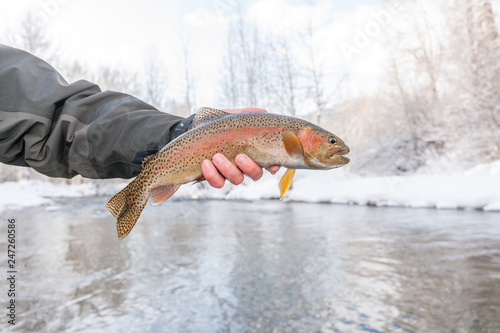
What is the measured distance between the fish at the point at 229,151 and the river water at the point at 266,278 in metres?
3.36

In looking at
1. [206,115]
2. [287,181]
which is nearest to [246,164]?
[287,181]

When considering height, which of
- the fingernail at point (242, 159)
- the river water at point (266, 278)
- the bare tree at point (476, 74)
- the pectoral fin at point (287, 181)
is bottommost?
the river water at point (266, 278)

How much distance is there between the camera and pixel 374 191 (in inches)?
719

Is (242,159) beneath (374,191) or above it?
beneath

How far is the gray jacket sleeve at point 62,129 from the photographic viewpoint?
7.72 feet

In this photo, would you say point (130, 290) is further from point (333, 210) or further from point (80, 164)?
point (333, 210)

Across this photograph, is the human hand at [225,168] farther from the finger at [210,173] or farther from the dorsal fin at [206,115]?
the dorsal fin at [206,115]

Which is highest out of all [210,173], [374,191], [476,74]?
[476,74]

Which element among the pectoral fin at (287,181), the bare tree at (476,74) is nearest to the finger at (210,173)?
the pectoral fin at (287,181)

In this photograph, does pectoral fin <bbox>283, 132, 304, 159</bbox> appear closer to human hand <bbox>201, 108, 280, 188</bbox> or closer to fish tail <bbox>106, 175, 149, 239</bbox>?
human hand <bbox>201, 108, 280, 188</bbox>

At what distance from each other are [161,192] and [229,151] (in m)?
0.46

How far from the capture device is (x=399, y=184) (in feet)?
59.6

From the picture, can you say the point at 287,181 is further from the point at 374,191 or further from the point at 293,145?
the point at 374,191

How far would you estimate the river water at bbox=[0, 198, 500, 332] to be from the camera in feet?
16.8
